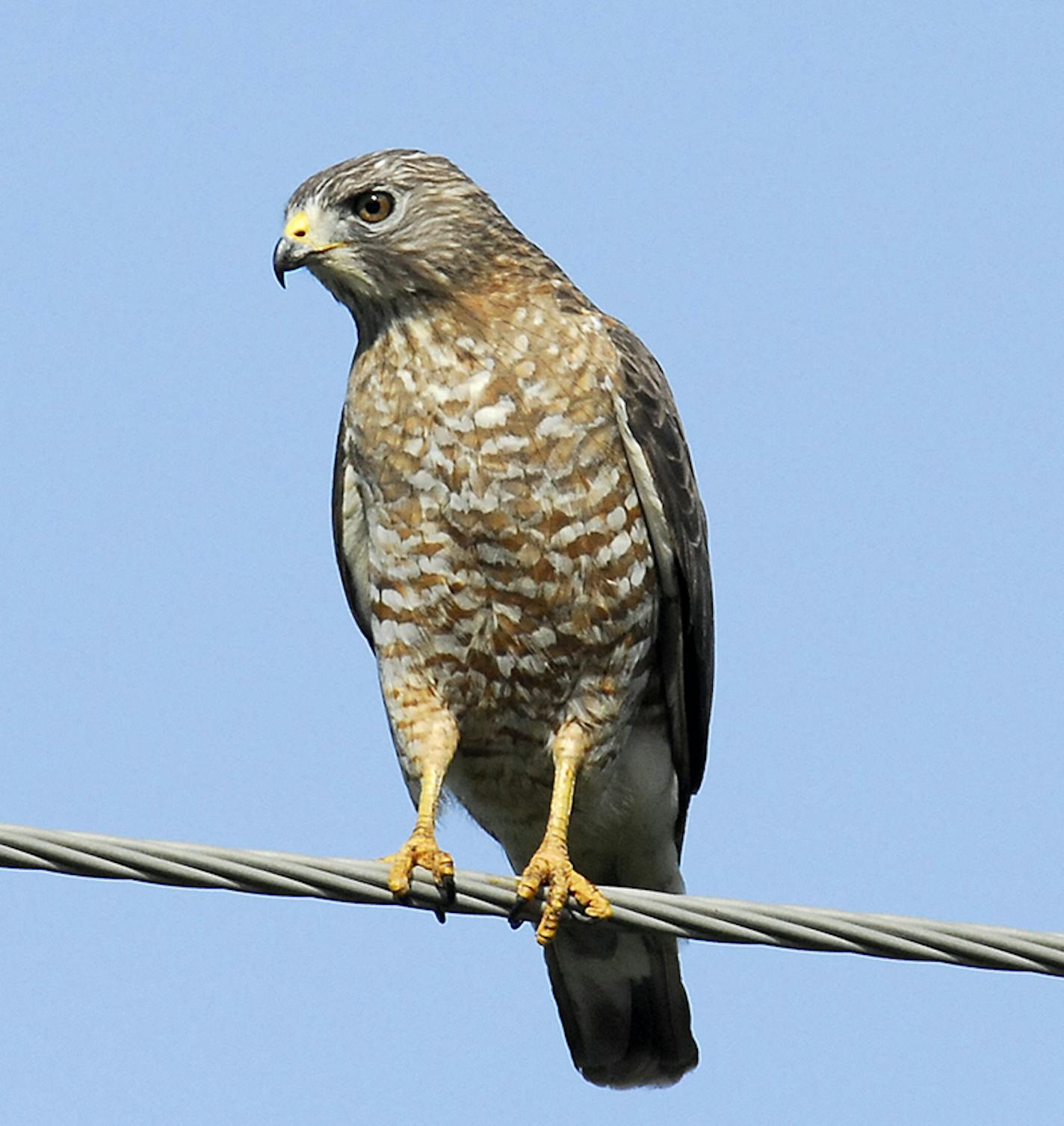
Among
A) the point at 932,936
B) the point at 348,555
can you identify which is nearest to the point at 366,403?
the point at 348,555

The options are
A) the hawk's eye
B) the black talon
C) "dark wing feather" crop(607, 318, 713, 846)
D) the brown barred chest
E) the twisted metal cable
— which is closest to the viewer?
the twisted metal cable

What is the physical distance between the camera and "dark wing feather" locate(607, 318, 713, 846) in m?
6.60

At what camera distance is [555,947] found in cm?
727

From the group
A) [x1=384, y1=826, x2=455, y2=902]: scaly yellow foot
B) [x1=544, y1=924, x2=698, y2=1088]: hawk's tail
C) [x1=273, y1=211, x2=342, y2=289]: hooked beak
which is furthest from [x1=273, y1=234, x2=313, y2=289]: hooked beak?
[x1=544, y1=924, x2=698, y2=1088]: hawk's tail

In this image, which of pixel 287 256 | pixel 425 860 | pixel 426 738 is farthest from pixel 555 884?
pixel 287 256

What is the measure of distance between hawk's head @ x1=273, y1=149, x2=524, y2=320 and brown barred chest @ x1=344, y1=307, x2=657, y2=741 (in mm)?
187

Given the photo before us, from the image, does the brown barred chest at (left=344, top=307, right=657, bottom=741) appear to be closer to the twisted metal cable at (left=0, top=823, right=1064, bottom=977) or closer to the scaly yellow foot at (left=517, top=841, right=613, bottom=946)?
the scaly yellow foot at (left=517, top=841, right=613, bottom=946)

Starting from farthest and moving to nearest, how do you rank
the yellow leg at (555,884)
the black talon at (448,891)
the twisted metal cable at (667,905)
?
the yellow leg at (555,884) → the black talon at (448,891) → the twisted metal cable at (667,905)

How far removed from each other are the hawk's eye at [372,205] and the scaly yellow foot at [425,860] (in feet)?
6.76

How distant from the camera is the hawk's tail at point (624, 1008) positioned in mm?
7230

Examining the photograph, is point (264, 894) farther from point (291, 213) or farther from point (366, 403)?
point (291, 213)

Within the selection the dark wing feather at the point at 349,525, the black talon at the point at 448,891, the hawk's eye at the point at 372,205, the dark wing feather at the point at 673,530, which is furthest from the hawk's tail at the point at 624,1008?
the hawk's eye at the point at 372,205

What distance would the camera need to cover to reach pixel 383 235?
265 inches

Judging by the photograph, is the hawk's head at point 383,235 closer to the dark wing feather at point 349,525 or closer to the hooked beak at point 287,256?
the hooked beak at point 287,256
